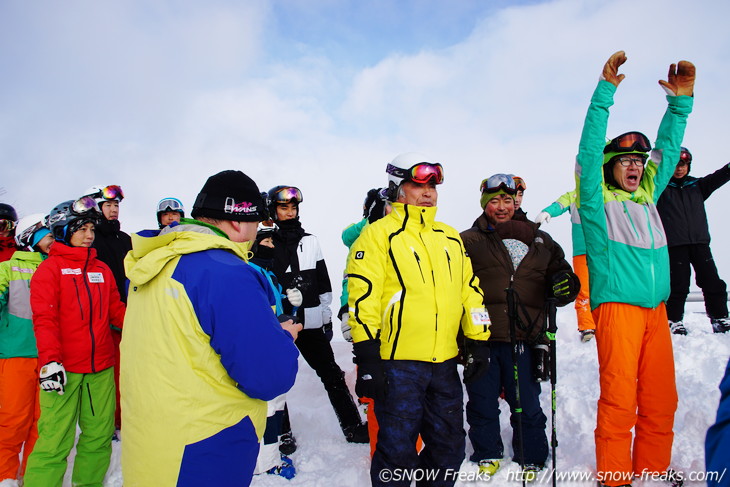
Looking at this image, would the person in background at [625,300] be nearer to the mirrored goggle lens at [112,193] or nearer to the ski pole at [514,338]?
the ski pole at [514,338]

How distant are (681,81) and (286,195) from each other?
4.08 metres

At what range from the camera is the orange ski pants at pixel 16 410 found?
164 inches

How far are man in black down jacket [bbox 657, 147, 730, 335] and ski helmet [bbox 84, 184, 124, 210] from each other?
25.1 feet

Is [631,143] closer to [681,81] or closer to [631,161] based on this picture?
[631,161]

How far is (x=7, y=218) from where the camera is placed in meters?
5.73

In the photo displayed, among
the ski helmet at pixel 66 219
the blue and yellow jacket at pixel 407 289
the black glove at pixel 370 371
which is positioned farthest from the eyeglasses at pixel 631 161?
the ski helmet at pixel 66 219

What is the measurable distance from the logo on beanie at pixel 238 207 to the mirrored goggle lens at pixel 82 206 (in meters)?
3.00

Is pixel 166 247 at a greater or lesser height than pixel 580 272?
greater

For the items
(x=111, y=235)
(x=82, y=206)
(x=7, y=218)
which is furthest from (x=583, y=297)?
(x=7, y=218)

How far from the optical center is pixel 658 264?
12.3 feet

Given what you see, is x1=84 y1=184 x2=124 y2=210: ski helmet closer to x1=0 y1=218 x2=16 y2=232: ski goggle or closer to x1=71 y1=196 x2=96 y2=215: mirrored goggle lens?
x1=0 y1=218 x2=16 y2=232: ski goggle

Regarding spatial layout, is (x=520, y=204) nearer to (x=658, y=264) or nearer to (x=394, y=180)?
(x=658, y=264)

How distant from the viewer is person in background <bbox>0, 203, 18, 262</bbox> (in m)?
5.69

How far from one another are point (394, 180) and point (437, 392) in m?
1.72
